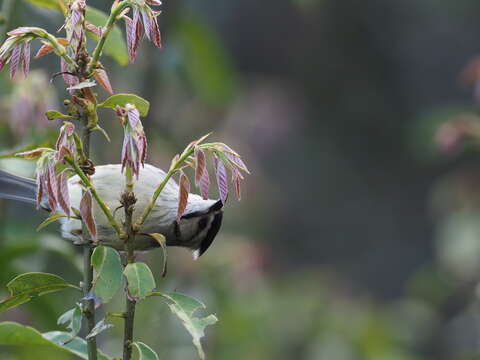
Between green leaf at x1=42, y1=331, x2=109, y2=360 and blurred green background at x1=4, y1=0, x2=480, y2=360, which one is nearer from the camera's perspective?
green leaf at x1=42, y1=331, x2=109, y2=360

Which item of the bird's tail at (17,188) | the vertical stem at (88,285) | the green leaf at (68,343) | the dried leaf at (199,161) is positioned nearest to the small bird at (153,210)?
the bird's tail at (17,188)

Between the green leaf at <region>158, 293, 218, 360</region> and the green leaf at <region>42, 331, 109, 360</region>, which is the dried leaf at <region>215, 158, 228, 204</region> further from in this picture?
the green leaf at <region>42, 331, 109, 360</region>

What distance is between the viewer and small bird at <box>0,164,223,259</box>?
70.8 inches

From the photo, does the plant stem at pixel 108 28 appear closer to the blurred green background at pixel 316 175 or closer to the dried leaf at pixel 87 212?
the dried leaf at pixel 87 212

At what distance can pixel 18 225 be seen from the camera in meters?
2.93

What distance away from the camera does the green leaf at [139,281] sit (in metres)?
1.23

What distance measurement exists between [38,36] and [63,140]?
155 millimetres

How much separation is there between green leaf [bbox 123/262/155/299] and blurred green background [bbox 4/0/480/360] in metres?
1.15

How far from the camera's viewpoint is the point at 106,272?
127cm

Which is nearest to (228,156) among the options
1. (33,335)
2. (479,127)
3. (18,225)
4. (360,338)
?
(33,335)

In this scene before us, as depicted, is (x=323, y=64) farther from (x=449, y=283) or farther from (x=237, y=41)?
(x=449, y=283)

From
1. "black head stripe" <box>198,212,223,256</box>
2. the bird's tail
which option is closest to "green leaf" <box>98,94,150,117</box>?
"black head stripe" <box>198,212,223,256</box>

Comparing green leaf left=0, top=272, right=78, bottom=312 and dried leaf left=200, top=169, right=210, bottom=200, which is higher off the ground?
dried leaf left=200, top=169, right=210, bottom=200

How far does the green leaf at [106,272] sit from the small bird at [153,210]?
45 centimetres
